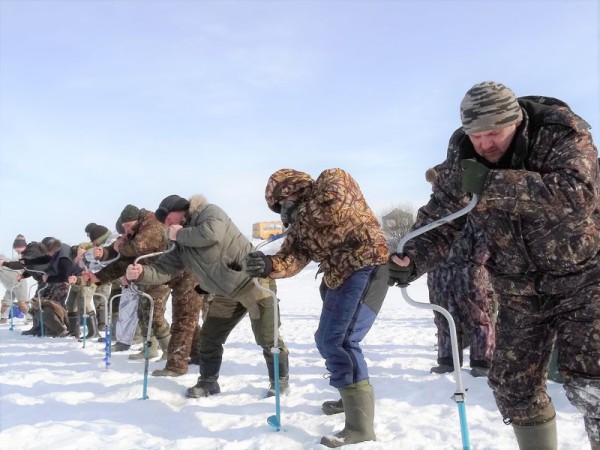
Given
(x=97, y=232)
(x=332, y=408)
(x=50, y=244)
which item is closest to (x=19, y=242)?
(x=50, y=244)

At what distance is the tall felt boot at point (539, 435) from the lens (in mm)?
2586

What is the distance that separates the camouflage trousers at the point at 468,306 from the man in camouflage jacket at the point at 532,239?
105 inches

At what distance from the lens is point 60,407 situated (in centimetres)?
491

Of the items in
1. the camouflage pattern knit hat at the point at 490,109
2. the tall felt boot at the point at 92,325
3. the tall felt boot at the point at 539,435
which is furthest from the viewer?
the tall felt boot at the point at 92,325

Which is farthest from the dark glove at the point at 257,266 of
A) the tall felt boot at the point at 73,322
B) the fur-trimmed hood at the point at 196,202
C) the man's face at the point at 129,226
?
the tall felt boot at the point at 73,322

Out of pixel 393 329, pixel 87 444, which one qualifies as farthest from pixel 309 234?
pixel 393 329

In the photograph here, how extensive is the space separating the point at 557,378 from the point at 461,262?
131cm

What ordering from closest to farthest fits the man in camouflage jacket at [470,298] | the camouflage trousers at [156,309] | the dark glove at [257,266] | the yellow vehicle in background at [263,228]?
the dark glove at [257,266], the man in camouflage jacket at [470,298], the camouflage trousers at [156,309], the yellow vehicle in background at [263,228]

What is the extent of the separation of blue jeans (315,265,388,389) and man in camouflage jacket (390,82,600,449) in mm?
828

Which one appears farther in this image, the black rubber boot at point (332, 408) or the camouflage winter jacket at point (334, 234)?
Result: the black rubber boot at point (332, 408)

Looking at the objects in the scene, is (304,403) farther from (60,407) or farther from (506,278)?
(506,278)

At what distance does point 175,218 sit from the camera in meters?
5.42

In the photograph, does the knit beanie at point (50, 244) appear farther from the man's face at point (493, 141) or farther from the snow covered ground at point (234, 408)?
the man's face at point (493, 141)

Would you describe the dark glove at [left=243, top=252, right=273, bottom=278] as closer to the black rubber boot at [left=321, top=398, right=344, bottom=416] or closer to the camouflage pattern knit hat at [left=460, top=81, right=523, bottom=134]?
the black rubber boot at [left=321, top=398, right=344, bottom=416]
